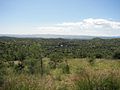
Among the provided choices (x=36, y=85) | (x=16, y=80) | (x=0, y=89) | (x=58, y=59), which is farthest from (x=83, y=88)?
(x=58, y=59)

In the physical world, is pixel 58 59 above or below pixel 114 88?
below

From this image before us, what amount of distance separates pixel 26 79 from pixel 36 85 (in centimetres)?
28

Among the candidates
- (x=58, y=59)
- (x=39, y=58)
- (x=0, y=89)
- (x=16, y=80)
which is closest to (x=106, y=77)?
(x=16, y=80)

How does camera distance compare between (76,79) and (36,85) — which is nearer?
(36,85)

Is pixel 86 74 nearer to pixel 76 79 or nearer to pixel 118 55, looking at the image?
pixel 76 79

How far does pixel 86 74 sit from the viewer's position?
196 inches

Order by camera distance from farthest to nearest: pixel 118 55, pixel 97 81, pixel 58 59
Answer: pixel 118 55 < pixel 58 59 < pixel 97 81

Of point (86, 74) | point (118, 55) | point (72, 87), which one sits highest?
point (86, 74)

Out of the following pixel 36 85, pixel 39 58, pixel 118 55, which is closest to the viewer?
pixel 36 85

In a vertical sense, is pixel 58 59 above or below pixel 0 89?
below

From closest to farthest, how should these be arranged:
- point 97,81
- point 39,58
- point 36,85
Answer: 1. point 36,85
2. point 97,81
3. point 39,58

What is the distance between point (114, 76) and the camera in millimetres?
5008

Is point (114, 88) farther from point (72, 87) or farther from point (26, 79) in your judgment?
point (26, 79)

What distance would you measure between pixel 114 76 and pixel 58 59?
99.8 feet
